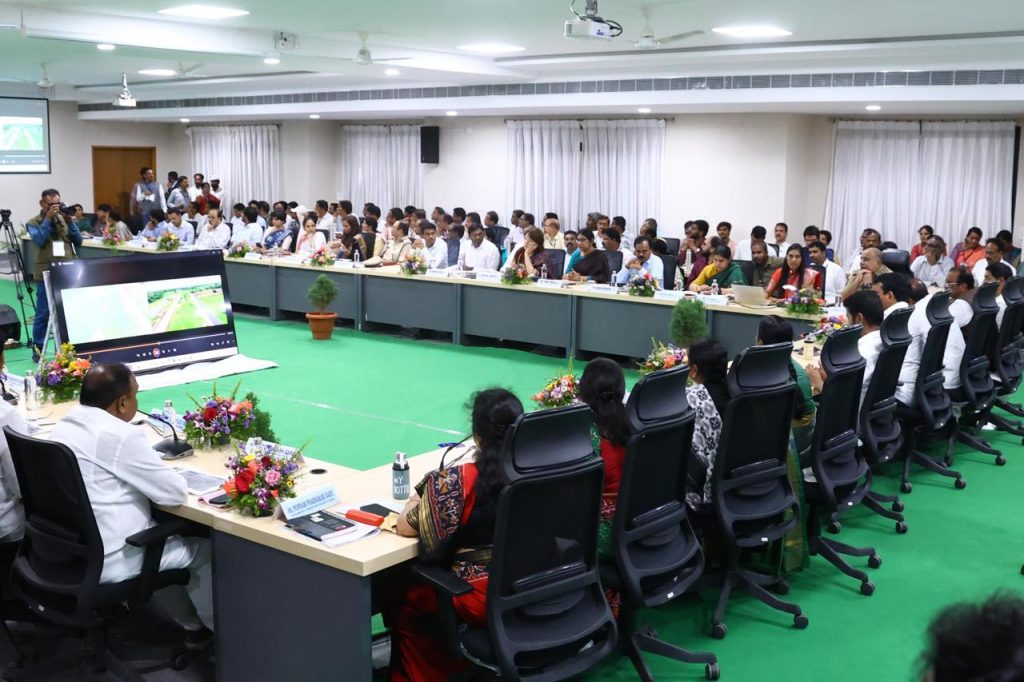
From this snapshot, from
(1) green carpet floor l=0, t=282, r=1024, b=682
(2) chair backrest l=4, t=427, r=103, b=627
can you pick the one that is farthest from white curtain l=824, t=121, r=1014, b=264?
(2) chair backrest l=4, t=427, r=103, b=627

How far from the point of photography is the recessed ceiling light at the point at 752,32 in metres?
7.99

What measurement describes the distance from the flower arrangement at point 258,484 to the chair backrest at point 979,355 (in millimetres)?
4325

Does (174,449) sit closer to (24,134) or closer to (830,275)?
(830,275)

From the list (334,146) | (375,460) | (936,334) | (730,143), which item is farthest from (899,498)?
(334,146)

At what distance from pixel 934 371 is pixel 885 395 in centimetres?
94

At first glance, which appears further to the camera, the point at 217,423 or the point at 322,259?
the point at 322,259

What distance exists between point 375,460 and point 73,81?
12.2 m

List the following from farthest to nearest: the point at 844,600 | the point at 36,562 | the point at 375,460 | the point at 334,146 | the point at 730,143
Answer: the point at 334,146 < the point at 730,143 < the point at 375,460 < the point at 844,600 < the point at 36,562

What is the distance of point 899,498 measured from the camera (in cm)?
554

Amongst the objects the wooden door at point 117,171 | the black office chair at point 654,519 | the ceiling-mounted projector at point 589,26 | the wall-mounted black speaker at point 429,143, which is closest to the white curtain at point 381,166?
the wall-mounted black speaker at point 429,143

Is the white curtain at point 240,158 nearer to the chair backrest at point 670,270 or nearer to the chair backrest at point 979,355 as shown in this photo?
the chair backrest at point 670,270

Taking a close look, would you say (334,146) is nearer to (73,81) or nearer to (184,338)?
(73,81)

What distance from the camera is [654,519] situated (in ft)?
10.9

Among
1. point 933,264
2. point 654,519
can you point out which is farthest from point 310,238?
point 654,519
